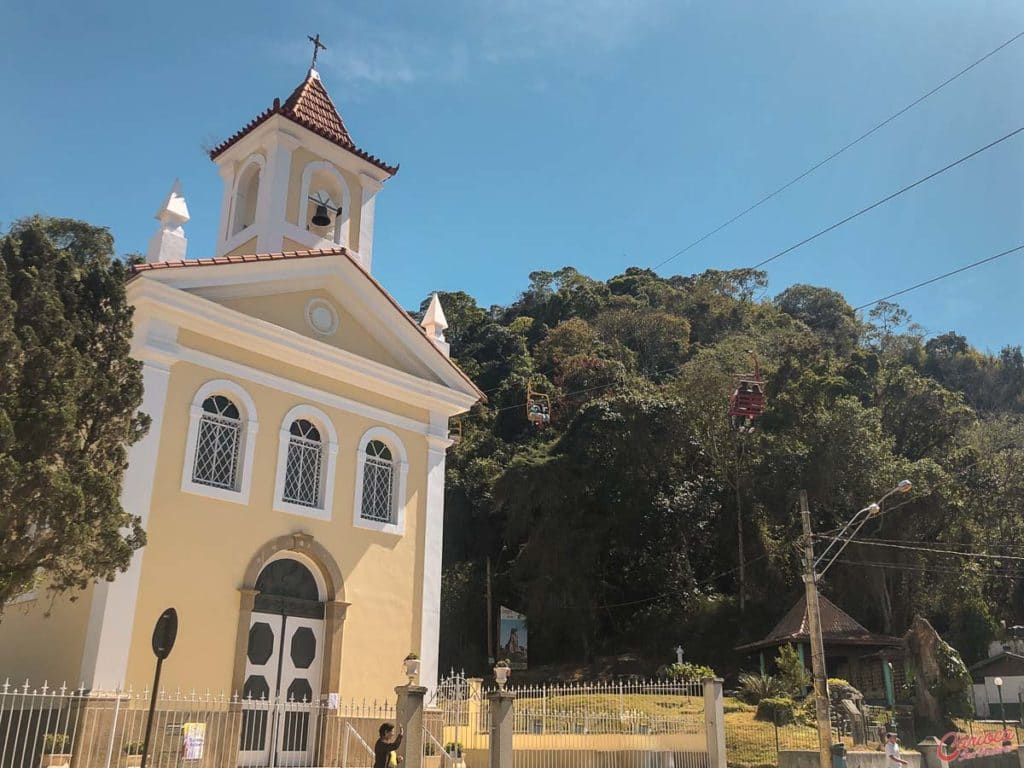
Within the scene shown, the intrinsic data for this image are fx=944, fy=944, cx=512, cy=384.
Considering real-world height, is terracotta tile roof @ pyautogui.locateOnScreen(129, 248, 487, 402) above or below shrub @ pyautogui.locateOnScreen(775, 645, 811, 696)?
above

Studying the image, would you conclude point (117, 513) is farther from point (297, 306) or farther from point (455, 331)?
point (455, 331)

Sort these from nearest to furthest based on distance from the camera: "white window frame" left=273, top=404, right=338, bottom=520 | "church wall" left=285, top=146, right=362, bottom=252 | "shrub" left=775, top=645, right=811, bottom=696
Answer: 1. "white window frame" left=273, top=404, right=338, bottom=520
2. "church wall" left=285, top=146, right=362, bottom=252
3. "shrub" left=775, top=645, right=811, bottom=696

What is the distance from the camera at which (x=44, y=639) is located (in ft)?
50.1

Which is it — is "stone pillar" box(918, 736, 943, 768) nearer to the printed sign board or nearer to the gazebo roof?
the gazebo roof

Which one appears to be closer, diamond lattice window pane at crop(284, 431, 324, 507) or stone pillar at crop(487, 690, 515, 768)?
stone pillar at crop(487, 690, 515, 768)

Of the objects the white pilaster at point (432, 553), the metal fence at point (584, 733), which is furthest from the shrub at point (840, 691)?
the white pilaster at point (432, 553)

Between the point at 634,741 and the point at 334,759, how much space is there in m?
5.39

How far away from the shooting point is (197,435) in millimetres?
16500

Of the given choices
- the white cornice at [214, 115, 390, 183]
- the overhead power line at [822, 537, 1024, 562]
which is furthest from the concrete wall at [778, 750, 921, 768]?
the overhead power line at [822, 537, 1024, 562]

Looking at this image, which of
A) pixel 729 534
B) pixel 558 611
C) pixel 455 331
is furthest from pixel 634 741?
pixel 455 331

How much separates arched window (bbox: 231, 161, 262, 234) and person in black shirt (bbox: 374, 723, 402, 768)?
12175 mm

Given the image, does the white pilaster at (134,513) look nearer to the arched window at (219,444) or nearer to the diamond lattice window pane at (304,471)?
the arched window at (219,444)

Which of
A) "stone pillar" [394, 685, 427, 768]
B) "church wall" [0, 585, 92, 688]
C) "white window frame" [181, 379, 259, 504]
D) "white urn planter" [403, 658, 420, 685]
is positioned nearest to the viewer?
"stone pillar" [394, 685, 427, 768]

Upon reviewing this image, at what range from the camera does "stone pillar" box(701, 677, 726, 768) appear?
16516mm
